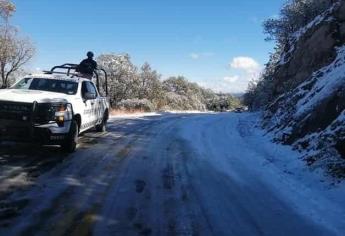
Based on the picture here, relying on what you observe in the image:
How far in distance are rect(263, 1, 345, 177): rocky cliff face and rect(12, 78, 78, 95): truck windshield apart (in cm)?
602

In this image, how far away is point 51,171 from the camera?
9062mm

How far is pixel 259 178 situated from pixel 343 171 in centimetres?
160

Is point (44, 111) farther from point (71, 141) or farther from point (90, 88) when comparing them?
point (90, 88)

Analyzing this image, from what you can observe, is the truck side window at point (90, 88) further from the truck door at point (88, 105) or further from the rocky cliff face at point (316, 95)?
the rocky cliff face at point (316, 95)

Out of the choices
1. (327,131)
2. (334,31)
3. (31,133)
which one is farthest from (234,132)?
(31,133)

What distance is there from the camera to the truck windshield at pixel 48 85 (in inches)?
477

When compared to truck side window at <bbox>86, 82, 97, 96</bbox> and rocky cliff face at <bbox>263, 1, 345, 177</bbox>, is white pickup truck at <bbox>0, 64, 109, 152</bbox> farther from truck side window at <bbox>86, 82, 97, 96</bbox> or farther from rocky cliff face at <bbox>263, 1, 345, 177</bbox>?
rocky cliff face at <bbox>263, 1, 345, 177</bbox>

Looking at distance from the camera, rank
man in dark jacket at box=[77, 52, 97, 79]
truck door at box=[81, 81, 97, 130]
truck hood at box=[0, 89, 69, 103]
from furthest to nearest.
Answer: man in dark jacket at box=[77, 52, 97, 79] < truck door at box=[81, 81, 97, 130] < truck hood at box=[0, 89, 69, 103]

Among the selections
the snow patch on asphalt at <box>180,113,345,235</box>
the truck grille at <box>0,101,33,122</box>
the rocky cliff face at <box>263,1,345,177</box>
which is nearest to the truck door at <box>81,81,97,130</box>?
the truck grille at <box>0,101,33,122</box>

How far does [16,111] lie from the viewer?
400 inches

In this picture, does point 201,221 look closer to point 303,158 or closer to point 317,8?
point 303,158

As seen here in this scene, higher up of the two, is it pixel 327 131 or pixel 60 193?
pixel 327 131

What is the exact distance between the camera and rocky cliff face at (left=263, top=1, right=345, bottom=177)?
34.0ft

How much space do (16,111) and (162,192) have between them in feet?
13.5
